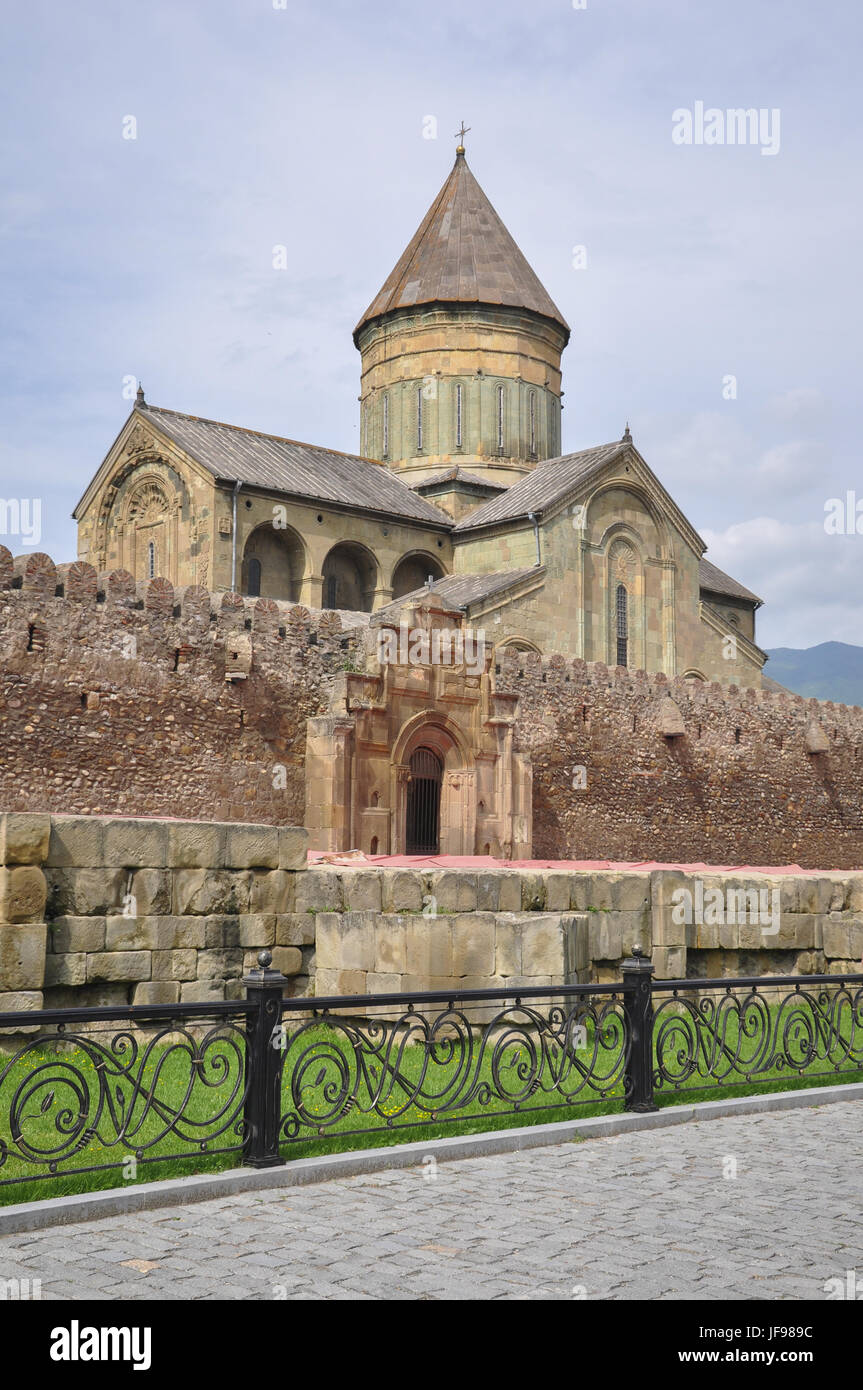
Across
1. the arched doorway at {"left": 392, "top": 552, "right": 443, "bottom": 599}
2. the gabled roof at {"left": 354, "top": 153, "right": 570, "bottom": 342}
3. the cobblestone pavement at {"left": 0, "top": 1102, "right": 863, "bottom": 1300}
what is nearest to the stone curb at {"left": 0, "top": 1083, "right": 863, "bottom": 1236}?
the cobblestone pavement at {"left": 0, "top": 1102, "right": 863, "bottom": 1300}

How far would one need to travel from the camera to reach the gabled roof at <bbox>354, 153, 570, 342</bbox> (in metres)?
36.2

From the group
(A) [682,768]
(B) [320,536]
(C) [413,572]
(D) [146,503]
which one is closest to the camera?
(A) [682,768]

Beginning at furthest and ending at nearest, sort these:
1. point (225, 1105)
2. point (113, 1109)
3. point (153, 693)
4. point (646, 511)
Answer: point (646, 511)
point (153, 693)
point (225, 1105)
point (113, 1109)

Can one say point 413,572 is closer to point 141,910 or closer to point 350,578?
point 350,578

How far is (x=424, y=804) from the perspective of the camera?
70.3 ft

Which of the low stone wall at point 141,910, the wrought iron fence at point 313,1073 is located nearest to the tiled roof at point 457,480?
the low stone wall at point 141,910

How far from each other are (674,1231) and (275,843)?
5.78 meters

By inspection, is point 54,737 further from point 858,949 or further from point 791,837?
point 791,837

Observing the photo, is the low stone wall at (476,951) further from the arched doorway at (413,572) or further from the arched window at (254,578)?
the arched doorway at (413,572)

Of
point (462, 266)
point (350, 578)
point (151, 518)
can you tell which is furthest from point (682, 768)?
point (462, 266)

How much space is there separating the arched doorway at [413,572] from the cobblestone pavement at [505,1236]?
2599 cm

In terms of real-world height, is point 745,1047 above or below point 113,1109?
below

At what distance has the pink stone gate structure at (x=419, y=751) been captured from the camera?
65.4 ft

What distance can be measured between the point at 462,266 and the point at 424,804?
2067cm
